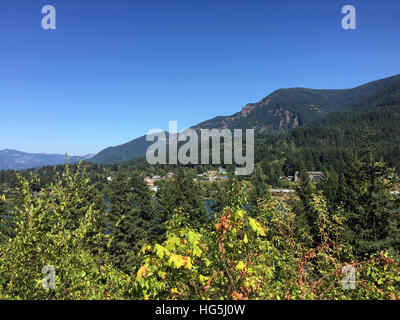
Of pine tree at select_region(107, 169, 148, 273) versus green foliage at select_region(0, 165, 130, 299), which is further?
pine tree at select_region(107, 169, 148, 273)

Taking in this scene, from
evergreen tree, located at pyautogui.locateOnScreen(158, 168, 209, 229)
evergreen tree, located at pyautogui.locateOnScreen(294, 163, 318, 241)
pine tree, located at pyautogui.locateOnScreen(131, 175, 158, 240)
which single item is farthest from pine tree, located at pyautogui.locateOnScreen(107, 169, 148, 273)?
evergreen tree, located at pyautogui.locateOnScreen(294, 163, 318, 241)

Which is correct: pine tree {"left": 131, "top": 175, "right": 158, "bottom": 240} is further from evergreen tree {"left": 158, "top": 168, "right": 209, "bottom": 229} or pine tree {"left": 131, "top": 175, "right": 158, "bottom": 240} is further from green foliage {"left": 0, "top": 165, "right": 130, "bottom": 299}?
green foliage {"left": 0, "top": 165, "right": 130, "bottom": 299}

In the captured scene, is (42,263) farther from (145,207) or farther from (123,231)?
(145,207)

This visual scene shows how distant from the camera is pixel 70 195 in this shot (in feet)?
19.6

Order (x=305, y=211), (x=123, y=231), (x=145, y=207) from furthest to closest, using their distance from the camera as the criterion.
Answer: (x=145, y=207)
(x=305, y=211)
(x=123, y=231)

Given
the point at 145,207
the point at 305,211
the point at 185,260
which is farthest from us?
the point at 145,207

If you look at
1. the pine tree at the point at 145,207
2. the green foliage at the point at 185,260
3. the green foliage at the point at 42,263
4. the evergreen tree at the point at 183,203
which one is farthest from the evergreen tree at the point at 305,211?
the green foliage at the point at 42,263

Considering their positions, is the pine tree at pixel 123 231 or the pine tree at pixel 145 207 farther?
the pine tree at pixel 145 207

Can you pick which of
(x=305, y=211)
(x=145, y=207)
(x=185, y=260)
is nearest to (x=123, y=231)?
(x=145, y=207)

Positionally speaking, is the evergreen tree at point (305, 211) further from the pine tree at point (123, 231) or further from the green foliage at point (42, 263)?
the green foliage at point (42, 263)
